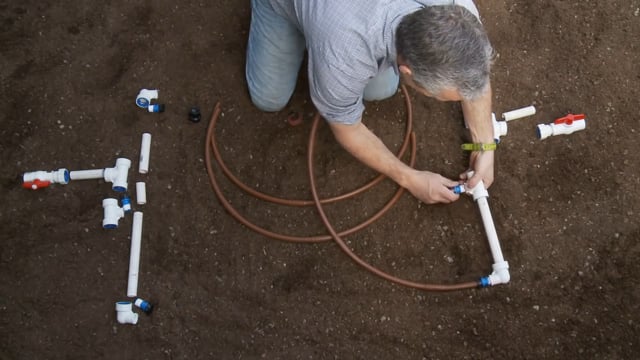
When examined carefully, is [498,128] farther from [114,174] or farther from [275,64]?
[114,174]

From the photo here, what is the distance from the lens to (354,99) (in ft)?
7.53

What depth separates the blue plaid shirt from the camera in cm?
208

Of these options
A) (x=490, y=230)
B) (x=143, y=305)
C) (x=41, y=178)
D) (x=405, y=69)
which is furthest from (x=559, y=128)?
(x=41, y=178)

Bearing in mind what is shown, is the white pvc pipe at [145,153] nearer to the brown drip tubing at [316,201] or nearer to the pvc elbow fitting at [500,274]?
the brown drip tubing at [316,201]

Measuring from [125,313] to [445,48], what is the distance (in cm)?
196

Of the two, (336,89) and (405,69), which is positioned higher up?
(405,69)

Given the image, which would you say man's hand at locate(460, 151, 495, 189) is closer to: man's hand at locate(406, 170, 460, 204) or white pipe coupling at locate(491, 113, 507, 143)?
man's hand at locate(406, 170, 460, 204)

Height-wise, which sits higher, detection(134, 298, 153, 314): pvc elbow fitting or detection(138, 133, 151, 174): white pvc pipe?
detection(138, 133, 151, 174): white pvc pipe

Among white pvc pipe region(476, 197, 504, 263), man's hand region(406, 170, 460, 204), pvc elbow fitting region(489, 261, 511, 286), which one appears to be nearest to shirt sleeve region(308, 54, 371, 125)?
man's hand region(406, 170, 460, 204)

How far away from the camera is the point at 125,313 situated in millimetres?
2596

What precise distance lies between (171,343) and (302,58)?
1699 millimetres

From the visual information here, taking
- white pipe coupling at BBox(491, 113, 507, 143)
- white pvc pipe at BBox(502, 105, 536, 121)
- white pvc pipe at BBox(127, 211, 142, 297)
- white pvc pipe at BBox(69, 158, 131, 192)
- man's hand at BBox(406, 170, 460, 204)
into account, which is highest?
white pvc pipe at BBox(502, 105, 536, 121)

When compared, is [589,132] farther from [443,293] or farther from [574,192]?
[443,293]

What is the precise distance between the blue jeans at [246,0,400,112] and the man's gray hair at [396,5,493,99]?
865 millimetres
